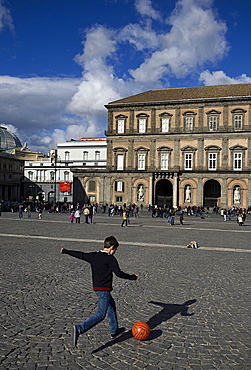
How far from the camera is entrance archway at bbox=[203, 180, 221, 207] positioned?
181ft

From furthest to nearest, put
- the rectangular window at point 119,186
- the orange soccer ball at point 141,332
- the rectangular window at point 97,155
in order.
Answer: the rectangular window at point 97,155 → the rectangular window at point 119,186 → the orange soccer ball at point 141,332

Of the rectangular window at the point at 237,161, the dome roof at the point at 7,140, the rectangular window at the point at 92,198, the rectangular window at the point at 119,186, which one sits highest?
the dome roof at the point at 7,140

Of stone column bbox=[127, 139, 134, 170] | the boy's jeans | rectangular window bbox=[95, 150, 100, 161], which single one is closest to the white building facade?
rectangular window bbox=[95, 150, 100, 161]

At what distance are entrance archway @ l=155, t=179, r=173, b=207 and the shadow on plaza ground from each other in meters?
49.5

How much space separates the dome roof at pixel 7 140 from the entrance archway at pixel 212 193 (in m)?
79.0

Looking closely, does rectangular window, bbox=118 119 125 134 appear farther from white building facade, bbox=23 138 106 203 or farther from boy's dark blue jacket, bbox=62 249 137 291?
boy's dark blue jacket, bbox=62 249 137 291

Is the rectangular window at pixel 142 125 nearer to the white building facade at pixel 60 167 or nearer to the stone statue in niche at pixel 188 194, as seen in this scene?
the stone statue in niche at pixel 188 194

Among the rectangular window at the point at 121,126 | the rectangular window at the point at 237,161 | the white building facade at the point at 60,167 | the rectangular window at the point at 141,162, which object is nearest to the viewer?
the rectangular window at the point at 237,161

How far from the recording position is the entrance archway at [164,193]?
187 feet

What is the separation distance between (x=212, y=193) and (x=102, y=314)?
5395 cm

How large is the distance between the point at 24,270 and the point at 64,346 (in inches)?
210

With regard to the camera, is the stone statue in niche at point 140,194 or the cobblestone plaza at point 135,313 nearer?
the cobblestone plaza at point 135,313

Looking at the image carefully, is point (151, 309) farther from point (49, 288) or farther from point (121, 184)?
point (121, 184)

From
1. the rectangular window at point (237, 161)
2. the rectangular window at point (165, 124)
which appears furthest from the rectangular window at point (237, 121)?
the rectangular window at point (165, 124)
